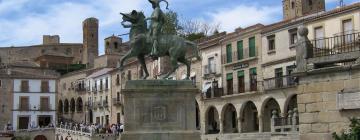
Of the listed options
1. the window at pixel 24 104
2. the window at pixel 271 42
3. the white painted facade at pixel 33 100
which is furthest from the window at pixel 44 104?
the window at pixel 271 42

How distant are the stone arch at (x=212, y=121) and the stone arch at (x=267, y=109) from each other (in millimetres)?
6551

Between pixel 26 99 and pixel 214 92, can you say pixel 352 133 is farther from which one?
pixel 26 99

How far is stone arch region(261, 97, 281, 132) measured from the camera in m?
44.0

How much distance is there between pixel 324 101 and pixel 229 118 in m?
34.9

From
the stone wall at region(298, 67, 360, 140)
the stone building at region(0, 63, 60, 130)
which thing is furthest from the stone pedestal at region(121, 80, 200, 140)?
Result: the stone building at region(0, 63, 60, 130)

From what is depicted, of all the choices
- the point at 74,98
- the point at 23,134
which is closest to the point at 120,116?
the point at 23,134

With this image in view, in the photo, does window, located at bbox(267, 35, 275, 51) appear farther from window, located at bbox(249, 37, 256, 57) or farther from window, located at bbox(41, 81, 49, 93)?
window, located at bbox(41, 81, 49, 93)

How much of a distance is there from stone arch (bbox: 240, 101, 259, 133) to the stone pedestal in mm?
27996

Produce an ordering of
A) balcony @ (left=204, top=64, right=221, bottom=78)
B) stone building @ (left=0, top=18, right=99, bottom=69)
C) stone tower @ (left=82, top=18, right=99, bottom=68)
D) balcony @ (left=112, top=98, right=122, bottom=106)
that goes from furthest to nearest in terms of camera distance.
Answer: stone tower @ (left=82, top=18, right=99, bottom=68), stone building @ (left=0, top=18, right=99, bottom=69), balcony @ (left=112, top=98, right=122, bottom=106), balcony @ (left=204, top=64, right=221, bottom=78)

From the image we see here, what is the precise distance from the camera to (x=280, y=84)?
138 feet

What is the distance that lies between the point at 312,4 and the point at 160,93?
58564 millimetres

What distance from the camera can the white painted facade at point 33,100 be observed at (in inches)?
2958

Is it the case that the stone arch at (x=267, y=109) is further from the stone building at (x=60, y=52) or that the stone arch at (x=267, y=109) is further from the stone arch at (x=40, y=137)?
the stone building at (x=60, y=52)

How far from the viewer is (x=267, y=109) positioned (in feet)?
148
